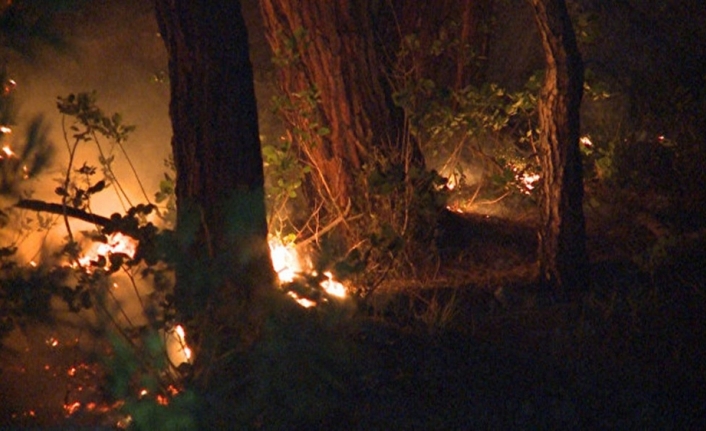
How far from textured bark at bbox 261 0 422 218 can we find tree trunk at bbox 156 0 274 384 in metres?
1.82

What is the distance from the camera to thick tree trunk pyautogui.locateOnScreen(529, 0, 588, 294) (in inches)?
223

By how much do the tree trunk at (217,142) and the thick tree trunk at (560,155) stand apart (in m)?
1.98

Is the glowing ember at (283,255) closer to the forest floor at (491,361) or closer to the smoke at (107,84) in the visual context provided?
the forest floor at (491,361)

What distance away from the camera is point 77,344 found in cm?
567

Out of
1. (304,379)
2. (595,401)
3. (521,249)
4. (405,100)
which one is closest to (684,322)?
(595,401)

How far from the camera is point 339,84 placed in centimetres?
691

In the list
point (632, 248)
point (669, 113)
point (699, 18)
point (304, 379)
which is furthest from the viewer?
point (699, 18)

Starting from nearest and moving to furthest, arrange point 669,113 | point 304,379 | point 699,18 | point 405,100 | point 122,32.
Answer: point 304,379
point 405,100
point 122,32
point 669,113
point 699,18

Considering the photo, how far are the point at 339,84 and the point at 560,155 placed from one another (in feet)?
6.17

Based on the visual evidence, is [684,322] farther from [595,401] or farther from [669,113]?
[669,113]

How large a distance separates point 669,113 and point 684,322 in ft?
10.5

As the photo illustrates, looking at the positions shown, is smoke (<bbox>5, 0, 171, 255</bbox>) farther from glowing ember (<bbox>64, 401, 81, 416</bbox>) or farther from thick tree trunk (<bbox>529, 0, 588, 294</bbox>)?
thick tree trunk (<bbox>529, 0, 588, 294</bbox>)

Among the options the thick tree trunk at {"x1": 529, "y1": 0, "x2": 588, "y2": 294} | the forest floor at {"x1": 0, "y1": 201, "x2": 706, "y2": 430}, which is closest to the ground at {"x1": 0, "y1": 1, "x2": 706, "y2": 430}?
the forest floor at {"x1": 0, "y1": 201, "x2": 706, "y2": 430}

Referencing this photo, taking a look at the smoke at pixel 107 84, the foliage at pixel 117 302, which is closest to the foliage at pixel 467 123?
the smoke at pixel 107 84
